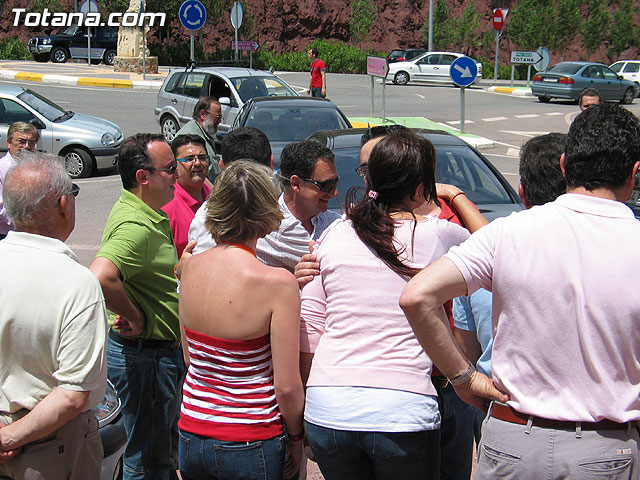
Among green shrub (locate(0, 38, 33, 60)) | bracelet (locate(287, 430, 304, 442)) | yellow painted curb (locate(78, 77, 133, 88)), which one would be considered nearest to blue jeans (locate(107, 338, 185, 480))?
bracelet (locate(287, 430, 304, 442))

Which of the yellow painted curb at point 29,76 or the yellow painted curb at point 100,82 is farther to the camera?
the yellow painted curb at point 29,76

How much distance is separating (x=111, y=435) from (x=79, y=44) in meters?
36.4

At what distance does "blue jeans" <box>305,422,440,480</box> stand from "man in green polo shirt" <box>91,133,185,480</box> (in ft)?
4.00

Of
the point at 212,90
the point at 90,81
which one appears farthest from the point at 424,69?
the point at 212,90

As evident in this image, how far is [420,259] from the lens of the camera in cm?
254

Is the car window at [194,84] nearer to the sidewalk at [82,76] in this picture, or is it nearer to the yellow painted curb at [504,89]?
the sidewalk at [82,76]

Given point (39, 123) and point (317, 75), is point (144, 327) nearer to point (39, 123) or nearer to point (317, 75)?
point (39, 123)

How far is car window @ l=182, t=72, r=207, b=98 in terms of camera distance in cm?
1544

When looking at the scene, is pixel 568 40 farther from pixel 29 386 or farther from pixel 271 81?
pixel 29 386

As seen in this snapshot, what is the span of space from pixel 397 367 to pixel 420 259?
39cm

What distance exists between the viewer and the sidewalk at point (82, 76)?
26.8 meters

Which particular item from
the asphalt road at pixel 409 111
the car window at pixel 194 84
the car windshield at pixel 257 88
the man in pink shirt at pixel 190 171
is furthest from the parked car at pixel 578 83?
the man in pink shirt at pixel 190 171

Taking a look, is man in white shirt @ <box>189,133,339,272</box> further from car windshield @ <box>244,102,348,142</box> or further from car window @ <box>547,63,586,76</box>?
car window @ <box>547,63,586,76</box>

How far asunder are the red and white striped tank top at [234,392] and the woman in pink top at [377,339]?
168 millimetres
